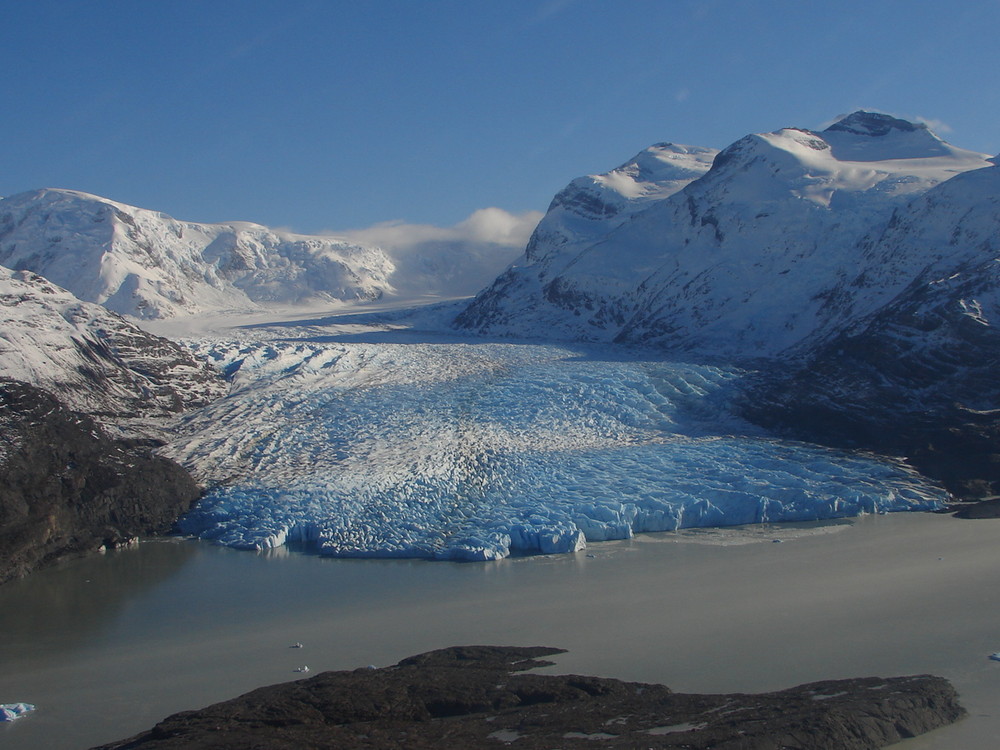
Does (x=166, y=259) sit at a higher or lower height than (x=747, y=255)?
higher

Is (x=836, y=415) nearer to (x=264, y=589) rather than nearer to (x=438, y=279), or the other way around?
(x=264, y=589)

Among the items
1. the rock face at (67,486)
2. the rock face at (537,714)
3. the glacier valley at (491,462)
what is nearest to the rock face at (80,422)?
the rock face at (67,486)

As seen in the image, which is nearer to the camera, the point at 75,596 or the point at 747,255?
the point at 75,596

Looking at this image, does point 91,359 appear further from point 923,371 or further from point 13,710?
point 923,371

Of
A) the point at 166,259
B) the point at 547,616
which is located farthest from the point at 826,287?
the point at 166,259

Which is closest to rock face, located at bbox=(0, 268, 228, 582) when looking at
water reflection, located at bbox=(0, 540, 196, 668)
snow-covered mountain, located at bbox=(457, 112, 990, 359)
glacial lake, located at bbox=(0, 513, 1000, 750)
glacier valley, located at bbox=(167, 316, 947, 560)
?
water reflection, located at bbox=(0, 540, 196, 668)

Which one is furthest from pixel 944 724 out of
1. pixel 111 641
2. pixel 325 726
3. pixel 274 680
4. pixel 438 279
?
pixel 438 279

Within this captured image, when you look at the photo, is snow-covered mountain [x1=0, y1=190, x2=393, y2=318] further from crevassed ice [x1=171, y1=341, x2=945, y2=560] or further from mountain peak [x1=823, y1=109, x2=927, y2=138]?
mountain peak [x1=823, y1=109, x2=927, y2=138]

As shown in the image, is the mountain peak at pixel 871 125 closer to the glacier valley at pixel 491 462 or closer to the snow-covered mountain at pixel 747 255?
the snow-covered mountain at pixel 747 255
